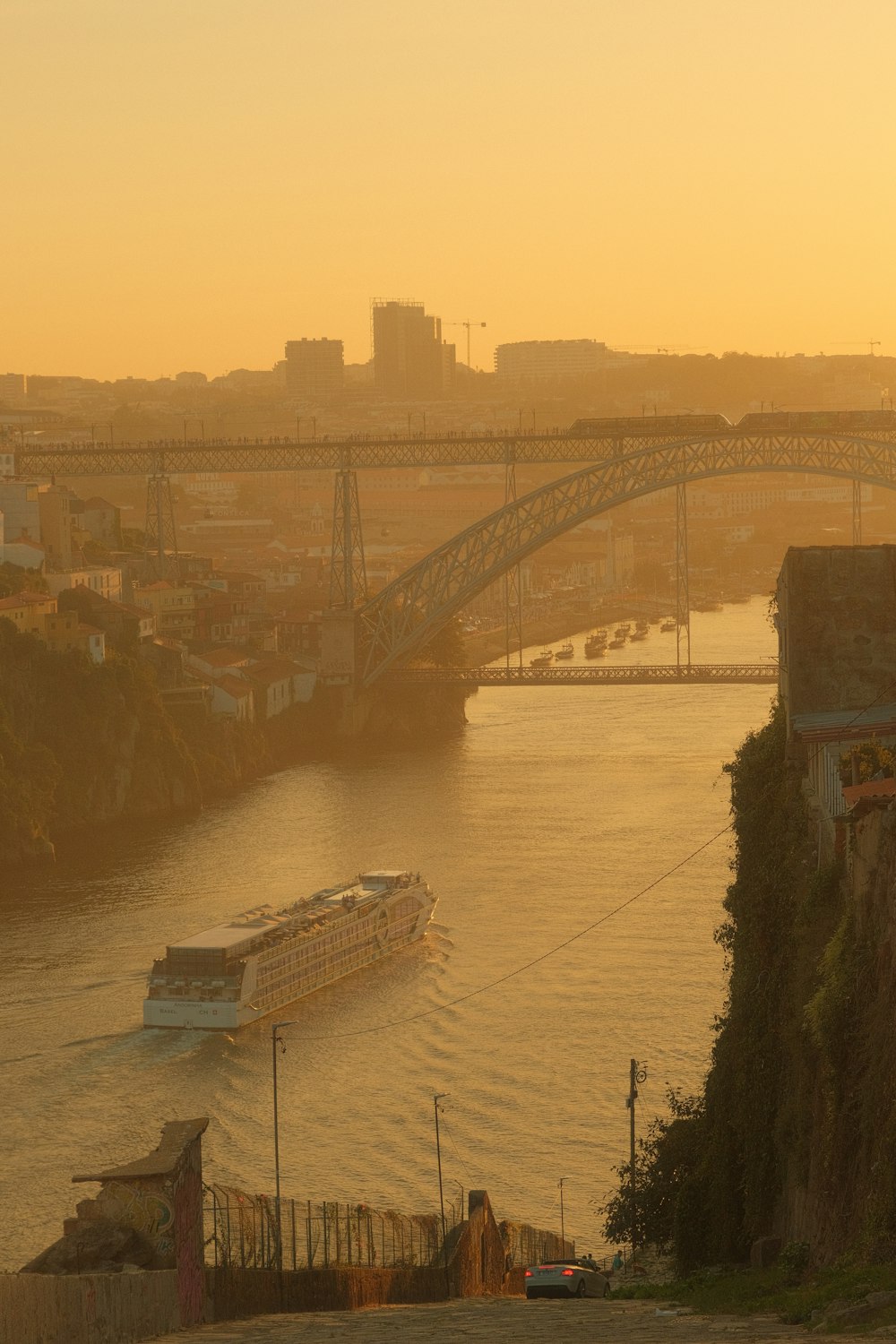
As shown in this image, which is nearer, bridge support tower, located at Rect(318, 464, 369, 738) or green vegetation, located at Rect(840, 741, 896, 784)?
green vegetation, located at Rect(840, 741, 896, 784)

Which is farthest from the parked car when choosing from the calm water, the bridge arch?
the bridge arch

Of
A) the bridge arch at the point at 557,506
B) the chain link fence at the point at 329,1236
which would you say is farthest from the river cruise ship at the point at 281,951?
the bridge arch at the point at 557,506

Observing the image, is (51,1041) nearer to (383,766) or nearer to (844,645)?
(844,645)

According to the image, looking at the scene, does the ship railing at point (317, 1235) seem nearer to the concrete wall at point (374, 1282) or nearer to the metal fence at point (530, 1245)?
the concrete wall at point (374, 1282)

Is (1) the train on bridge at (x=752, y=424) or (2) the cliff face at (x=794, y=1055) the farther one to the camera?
(1) the train on bridge at (x=752, y=424)

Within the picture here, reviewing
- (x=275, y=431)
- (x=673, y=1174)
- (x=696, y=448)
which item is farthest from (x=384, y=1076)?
(x=275, y=431)

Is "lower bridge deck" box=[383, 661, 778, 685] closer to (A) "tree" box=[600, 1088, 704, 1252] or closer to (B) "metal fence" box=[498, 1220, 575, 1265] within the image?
(B) "metal fence" box=[498, 1220, 575, 1265]

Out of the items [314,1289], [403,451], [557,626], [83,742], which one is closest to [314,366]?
[557,626]
